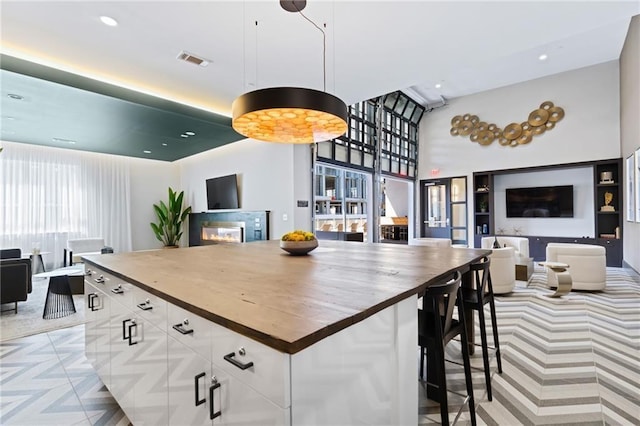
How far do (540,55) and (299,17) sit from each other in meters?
6.48

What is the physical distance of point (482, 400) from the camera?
2.06 m

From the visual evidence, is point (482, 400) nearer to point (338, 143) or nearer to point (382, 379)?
point (382, 379)

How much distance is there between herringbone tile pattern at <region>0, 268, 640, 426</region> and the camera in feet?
6.38

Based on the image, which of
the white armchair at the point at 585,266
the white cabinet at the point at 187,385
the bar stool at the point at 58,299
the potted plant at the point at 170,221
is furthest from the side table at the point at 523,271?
the potted plant at the point at 170,221

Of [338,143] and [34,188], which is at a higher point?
Result: [338,143]

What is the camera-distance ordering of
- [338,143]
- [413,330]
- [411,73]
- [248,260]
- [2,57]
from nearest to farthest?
[413,330] < [248,260] < [2,57] < [411,73] < [338,143]

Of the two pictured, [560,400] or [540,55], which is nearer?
[560,400]

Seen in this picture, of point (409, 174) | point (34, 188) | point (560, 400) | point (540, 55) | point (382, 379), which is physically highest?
point (540, 55)

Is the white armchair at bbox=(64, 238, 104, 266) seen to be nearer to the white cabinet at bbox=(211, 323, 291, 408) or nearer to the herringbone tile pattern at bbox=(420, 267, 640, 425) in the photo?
the white cabinet at bbox=(211, 323, 291, 408)

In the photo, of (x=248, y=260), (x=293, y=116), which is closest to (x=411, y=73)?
(x=293, y=116)

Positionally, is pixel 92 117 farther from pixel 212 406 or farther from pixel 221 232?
pixel 212 406

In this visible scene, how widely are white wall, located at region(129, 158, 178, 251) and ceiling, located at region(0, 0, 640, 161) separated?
2795 millimetres

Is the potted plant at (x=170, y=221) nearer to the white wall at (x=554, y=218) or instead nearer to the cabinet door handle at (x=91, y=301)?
the cabinet door handle at (x=91, y=301)

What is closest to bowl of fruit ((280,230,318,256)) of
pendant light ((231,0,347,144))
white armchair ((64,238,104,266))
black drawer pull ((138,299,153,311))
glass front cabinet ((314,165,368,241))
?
pendant light ((231,0,347,144))
